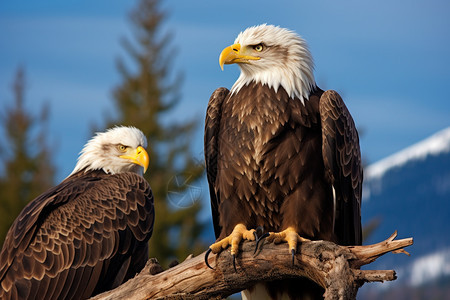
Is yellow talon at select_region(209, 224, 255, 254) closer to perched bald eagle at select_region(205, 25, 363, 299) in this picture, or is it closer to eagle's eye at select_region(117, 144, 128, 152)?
perched bald eagle at select_region(205, 25, 363, 299)

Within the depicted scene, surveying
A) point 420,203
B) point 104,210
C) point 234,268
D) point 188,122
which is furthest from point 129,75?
point 420,203

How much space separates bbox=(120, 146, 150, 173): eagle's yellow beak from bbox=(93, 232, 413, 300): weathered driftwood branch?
2.15m

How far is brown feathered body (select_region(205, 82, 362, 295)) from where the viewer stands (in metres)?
5.46

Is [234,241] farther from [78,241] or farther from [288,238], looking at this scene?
[78,241]

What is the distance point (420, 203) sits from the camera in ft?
494

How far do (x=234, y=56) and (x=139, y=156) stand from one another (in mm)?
2178

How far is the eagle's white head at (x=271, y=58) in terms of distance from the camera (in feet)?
19.4

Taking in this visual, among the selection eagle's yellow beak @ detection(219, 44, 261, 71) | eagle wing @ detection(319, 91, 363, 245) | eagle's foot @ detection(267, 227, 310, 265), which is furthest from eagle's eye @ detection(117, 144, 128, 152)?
eagle's foot @ detection(267, 227, 310, 265)

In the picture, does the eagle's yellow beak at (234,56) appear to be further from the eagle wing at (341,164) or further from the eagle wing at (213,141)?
the eagle wing at (341,164)

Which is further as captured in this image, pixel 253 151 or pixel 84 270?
pixel 84 270

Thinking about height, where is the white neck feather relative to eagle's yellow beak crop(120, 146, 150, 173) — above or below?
above

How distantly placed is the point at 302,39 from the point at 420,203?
151 metres

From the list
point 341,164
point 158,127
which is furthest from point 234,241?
point 158,127

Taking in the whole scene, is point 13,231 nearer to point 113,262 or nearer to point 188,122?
point 113,262
